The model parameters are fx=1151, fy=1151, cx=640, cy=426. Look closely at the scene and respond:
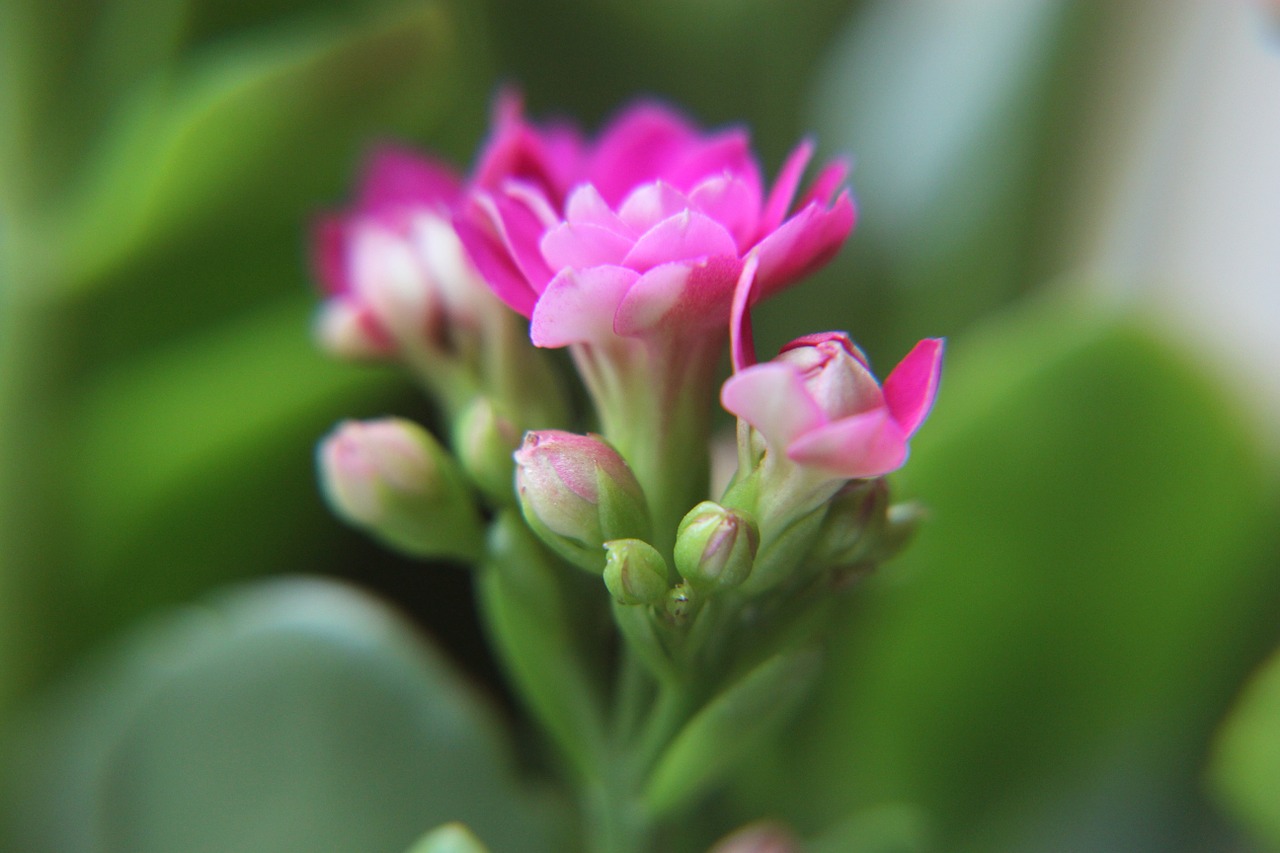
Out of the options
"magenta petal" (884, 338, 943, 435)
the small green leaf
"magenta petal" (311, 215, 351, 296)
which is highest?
"magenta petal" (311, 215, 351, 296)

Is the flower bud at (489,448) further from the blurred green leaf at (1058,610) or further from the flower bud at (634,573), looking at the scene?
the blurred green leaf at (1058,610)

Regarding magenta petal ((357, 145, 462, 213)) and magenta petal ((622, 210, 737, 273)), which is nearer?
magenta petal ((622, 210, 737, 273))

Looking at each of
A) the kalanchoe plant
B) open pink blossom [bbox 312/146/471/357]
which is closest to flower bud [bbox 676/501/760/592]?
the kalanchoe plant

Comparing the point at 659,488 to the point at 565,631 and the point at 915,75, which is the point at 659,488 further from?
the point at 915,75

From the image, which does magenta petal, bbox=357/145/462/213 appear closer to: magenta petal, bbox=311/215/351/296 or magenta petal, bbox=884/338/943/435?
magenta petal, bbox=311/215/351/296

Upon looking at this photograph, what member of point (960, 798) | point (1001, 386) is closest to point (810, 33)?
point (1001, 386)

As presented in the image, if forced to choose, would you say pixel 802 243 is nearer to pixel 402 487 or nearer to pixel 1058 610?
pixel 402 487

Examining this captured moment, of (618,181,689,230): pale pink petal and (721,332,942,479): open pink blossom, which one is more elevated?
(618,181,689,230): pale pink petal
